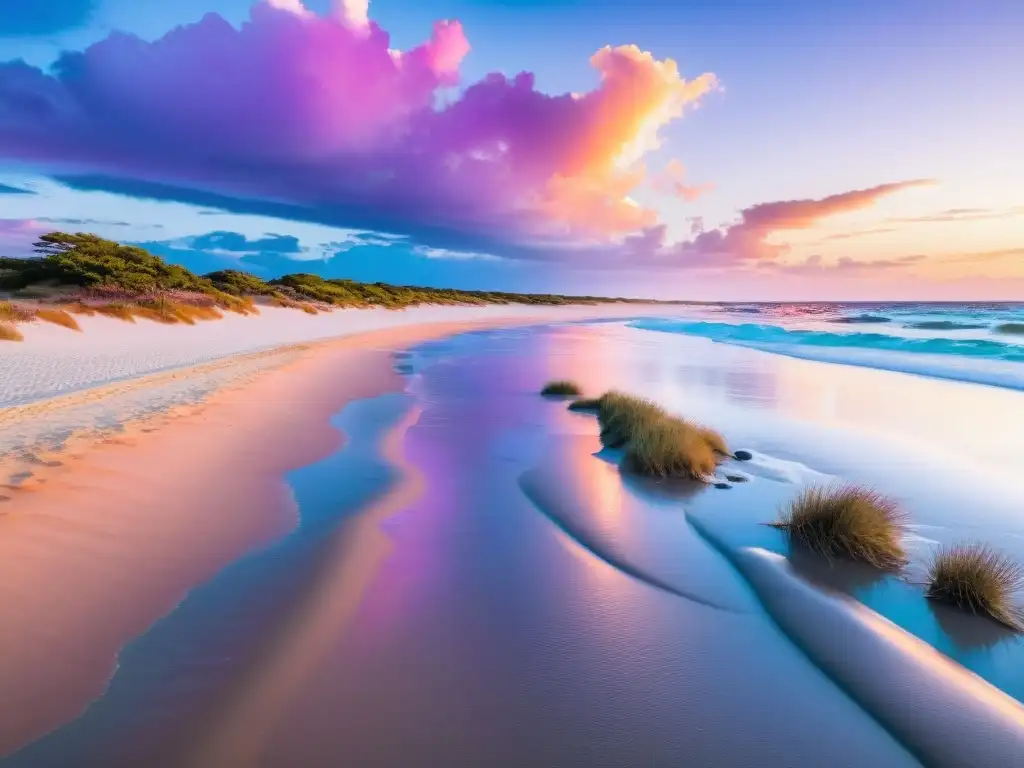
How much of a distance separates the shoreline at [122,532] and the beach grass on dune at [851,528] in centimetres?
547

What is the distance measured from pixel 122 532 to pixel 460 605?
3587mm

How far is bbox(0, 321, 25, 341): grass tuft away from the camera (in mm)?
18672

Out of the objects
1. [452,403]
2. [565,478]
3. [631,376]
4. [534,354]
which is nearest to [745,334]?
[534,354]

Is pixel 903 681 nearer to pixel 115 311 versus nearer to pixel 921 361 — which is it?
pixel 921 361

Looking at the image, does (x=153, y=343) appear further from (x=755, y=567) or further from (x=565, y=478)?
(x=755, y=567)

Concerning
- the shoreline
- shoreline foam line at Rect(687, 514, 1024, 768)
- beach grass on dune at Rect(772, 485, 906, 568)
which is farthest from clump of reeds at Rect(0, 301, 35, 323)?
shoreline foam line at Rect(687, 514, 1024, 768)

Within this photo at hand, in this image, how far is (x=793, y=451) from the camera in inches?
388

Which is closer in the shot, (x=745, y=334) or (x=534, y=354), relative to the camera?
(x=534, y=354)

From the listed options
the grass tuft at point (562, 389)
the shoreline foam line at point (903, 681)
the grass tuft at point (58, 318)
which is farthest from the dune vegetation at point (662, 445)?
the grass tuft at point (58, 318)

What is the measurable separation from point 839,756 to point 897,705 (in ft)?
2.39

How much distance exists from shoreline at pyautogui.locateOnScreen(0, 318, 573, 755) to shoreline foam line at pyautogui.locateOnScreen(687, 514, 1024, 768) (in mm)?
4724

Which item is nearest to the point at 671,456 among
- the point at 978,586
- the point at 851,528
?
the point at 851,528

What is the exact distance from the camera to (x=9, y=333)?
18828 mm

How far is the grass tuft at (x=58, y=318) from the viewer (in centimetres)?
2201
